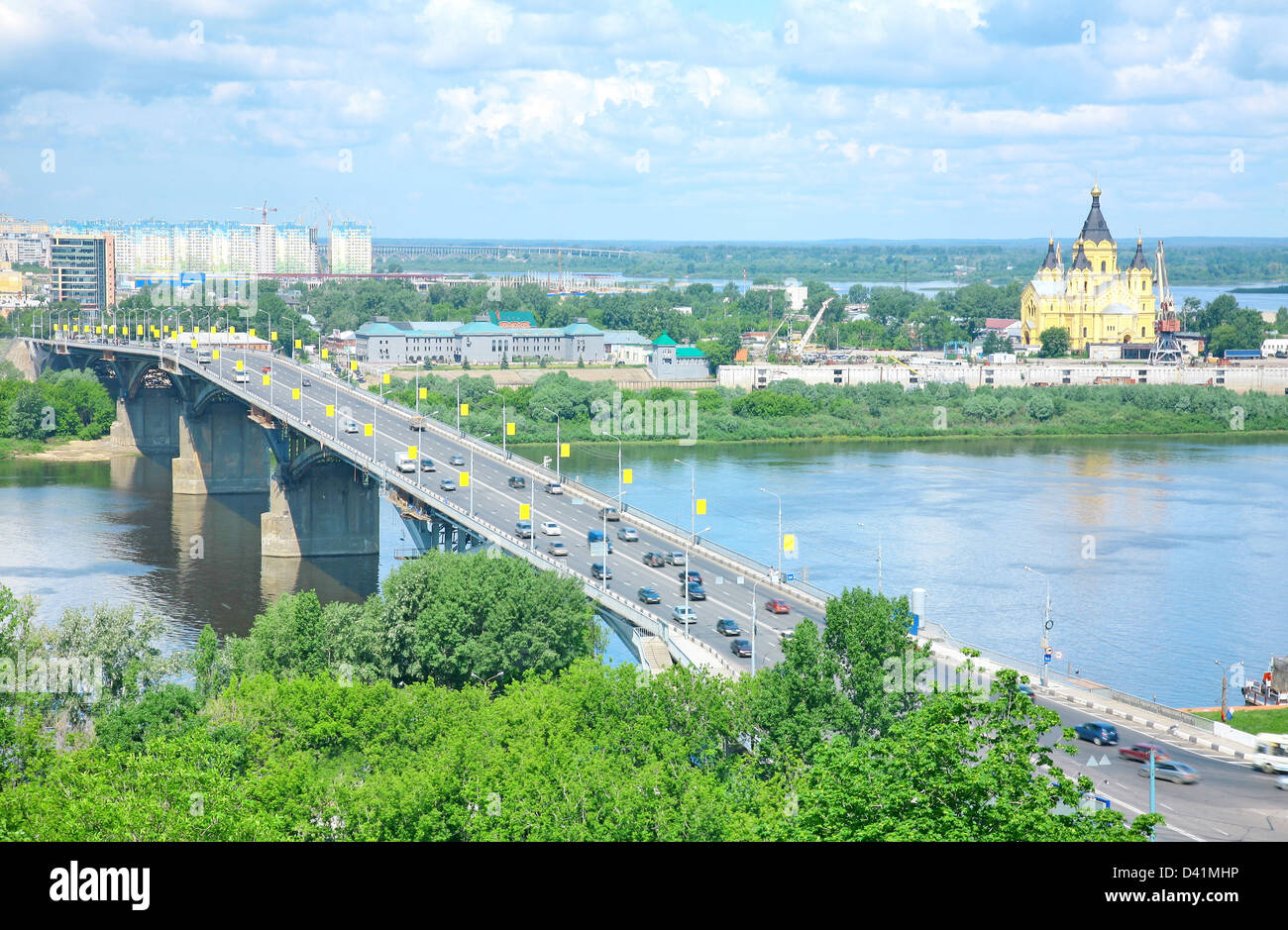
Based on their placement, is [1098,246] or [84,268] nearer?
[1098,246]

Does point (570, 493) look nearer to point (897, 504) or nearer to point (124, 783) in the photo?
point (897, 504)

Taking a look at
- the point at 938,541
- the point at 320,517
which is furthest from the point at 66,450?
the point at 938,541

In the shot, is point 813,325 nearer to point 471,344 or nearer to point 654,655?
point 471,344

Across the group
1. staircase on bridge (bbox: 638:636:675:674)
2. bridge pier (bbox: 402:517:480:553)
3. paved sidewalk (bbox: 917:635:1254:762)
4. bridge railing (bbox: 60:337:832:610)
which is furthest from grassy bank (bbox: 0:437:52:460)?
paved sidewalk (bbox: 917:635:1254:762)

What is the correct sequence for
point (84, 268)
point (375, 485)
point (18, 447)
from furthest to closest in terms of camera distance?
1. point (84, 268)
2. point (18, 447)
3. point (375, 485)

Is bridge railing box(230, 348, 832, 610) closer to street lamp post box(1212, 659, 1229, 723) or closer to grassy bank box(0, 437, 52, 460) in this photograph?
street lamp post box(1212, 659, 1229, 723)

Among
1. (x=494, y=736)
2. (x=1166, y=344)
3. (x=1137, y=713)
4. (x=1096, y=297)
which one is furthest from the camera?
(x=1096, y=297)
